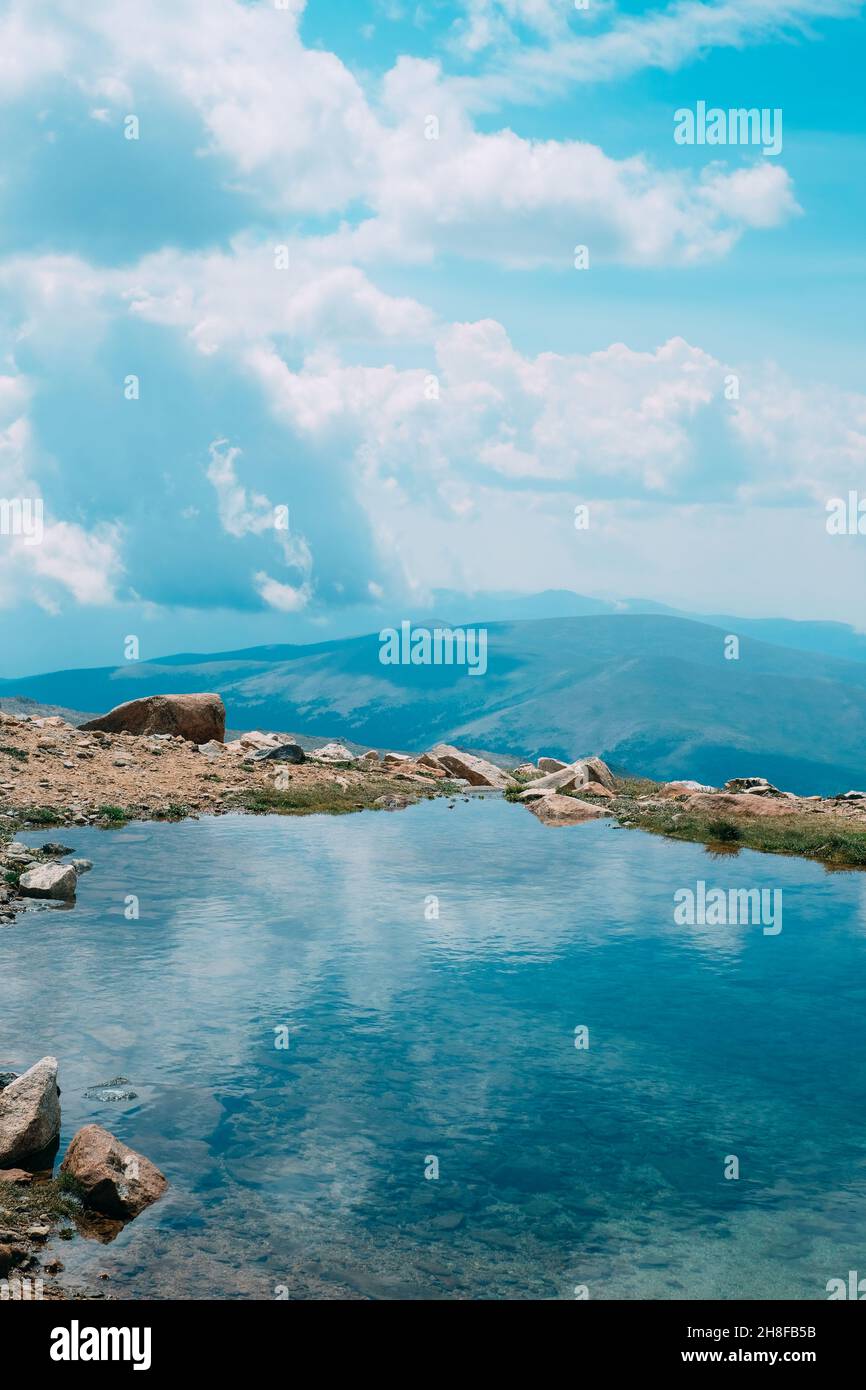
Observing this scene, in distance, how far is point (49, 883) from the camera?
25.1 metres

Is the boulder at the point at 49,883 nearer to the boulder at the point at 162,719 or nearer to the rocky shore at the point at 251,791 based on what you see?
the rocky shore at the point at 251,791

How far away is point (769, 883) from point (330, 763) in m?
24.0

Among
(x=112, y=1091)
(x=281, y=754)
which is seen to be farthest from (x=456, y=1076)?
(x=281, y=754)

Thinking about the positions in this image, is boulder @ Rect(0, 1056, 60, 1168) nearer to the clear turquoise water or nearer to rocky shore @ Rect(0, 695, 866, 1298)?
rocky shore @ Rect(0, 695, 866, 1298)

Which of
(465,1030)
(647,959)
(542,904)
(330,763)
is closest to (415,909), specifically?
(542,904)

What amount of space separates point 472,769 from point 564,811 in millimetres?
10121

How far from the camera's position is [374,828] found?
1452 inches

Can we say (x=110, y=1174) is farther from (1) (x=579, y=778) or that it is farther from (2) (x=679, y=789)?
(2) (x=679, y=789)

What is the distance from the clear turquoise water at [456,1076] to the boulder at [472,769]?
2072 cm

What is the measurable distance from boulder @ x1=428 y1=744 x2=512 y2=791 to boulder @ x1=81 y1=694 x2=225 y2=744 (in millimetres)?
10823

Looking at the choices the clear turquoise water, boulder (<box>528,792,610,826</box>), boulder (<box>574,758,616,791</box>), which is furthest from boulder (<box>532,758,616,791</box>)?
the clear turquoise water

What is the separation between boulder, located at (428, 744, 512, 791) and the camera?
5000 cm
